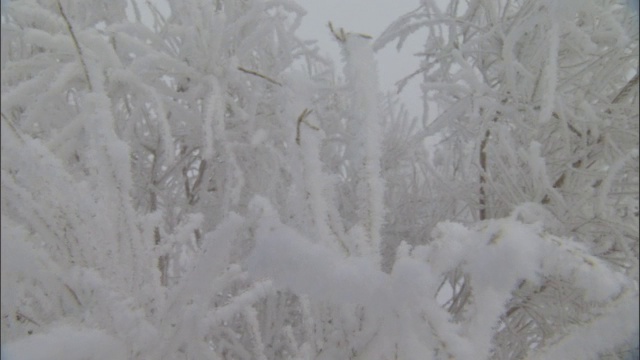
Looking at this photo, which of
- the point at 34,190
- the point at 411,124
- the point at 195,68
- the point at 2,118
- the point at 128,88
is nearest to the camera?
the point at 2,118

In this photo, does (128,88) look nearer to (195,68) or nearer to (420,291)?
(195,68)

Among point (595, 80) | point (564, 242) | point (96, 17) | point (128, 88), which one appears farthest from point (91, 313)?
point (96, 17)

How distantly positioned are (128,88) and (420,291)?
1072 millimetres

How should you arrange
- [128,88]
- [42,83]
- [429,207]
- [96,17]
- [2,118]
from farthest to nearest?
1. [429,207]
2. [96,17]
3. [128,88]
4. [42,83]
5. [2,118]

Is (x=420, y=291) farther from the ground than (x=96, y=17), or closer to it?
closer to it

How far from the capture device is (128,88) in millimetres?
1436

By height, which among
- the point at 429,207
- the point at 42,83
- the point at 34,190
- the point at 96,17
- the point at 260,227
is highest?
the point at 96,17

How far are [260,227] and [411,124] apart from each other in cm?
172

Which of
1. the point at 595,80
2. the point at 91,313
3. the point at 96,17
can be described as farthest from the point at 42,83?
the point at 595,80

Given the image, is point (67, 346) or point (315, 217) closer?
point (67, 346)

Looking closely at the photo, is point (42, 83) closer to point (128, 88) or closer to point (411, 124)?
point (128, 88)

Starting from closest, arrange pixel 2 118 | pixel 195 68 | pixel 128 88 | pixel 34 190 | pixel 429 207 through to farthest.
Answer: pixel 2 118
pixel 34 190
pixel 128 88
pixel 195 68
pixel 429 207

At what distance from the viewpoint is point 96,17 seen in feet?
6.34

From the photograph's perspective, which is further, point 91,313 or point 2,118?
point 91,313
